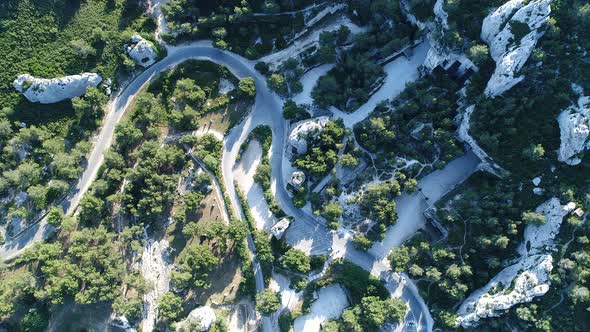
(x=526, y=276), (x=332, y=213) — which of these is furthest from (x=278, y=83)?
(x=526, y=276)

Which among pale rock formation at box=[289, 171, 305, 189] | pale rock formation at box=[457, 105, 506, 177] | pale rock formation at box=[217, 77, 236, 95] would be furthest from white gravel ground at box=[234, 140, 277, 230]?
pale rock formation at box=[457, 105, 506, 177]

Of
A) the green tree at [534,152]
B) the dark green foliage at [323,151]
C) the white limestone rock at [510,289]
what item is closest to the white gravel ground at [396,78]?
the dark green foliage at [323,151]

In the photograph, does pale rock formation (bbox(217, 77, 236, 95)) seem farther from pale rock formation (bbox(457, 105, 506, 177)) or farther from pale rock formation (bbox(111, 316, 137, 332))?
pale rock formation (bbox(111, 316, 137, 332))

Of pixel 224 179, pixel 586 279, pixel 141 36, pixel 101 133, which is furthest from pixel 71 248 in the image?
pixel 586 279

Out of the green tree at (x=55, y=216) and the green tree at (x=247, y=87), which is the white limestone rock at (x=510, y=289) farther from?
the green tree at (x=55, y=216)

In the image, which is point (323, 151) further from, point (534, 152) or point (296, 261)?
point (534, 152)

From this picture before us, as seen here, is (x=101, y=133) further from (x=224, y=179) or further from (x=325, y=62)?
(x=325, y=62)
